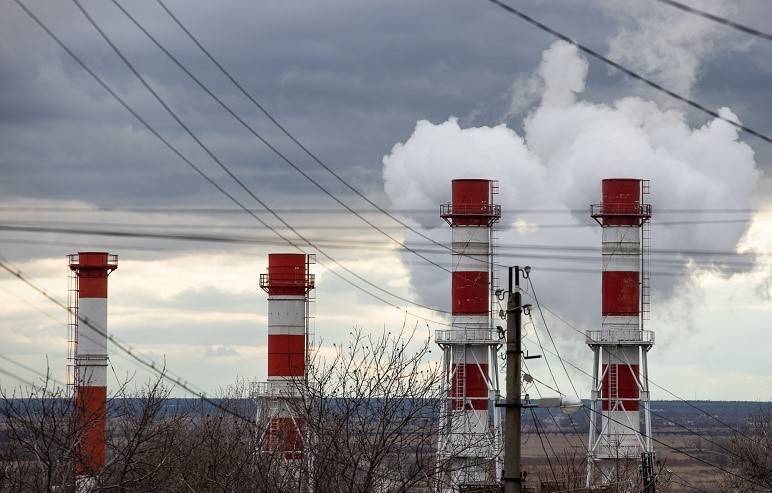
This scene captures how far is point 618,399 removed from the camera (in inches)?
1825

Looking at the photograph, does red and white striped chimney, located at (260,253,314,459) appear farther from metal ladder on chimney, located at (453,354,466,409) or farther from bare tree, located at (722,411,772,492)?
bare tree, located at (722,411,772,492)

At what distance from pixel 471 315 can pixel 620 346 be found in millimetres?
4988

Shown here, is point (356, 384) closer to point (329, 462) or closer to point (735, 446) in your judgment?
point (329, 462)

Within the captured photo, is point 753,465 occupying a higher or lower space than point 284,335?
lower

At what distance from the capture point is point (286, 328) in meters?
45.5

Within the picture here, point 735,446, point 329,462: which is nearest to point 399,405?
point 329,462

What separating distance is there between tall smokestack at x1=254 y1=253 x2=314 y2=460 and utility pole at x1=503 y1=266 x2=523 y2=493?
25.5 meters

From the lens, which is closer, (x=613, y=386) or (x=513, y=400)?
(x=513, y=400)

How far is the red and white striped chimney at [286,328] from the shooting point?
147ft

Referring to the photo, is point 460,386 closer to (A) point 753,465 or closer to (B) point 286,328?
(B) point 286,328

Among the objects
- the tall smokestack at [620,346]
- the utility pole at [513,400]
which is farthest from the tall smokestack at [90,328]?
the utility pole at [513,400]

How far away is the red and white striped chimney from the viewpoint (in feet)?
147

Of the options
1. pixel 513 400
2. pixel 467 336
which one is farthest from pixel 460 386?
pixel 513 400

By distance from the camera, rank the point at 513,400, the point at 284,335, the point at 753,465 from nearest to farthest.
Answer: the point at 513,400, the point at 284,335, the point at 753,465
